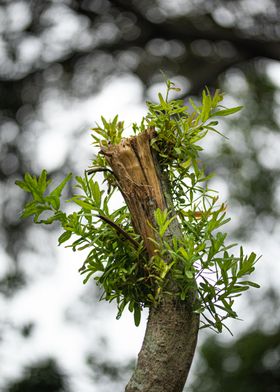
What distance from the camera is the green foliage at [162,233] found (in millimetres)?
859

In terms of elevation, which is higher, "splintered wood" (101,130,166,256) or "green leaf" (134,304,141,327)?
"splintered wood" (101,130,166,256)

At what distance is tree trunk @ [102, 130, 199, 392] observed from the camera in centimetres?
82

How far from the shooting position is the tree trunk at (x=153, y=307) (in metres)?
0.82

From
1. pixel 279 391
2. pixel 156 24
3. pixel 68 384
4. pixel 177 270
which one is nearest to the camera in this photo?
pixel 177 270

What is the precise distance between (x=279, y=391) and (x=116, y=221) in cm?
142

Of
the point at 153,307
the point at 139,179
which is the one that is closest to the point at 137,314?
the point at 153,307

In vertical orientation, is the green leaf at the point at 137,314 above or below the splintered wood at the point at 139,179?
below

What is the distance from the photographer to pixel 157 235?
34.1 inches

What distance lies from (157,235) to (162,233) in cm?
2

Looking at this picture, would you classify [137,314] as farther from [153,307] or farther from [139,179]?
[139,179]

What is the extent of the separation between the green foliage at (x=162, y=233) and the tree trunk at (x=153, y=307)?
0.01 metres

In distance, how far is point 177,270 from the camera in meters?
0.86

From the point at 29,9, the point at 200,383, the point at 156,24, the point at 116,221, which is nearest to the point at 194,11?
the point at 156,24

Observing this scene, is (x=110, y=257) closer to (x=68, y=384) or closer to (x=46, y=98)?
(x=68, y=384)
